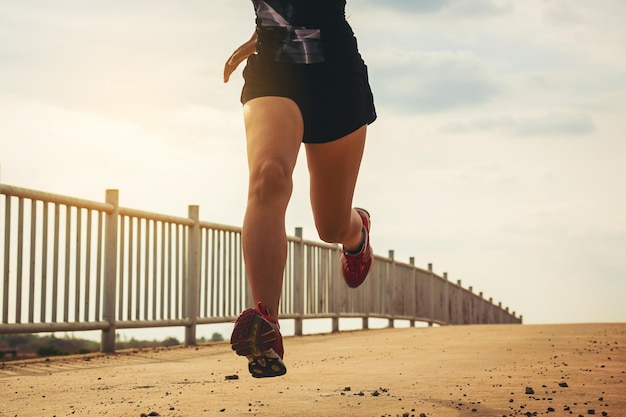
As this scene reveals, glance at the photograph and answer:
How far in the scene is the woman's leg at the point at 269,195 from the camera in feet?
11.0

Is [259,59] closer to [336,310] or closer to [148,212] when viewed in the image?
[148,212]

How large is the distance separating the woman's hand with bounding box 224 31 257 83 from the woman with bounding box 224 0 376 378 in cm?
37

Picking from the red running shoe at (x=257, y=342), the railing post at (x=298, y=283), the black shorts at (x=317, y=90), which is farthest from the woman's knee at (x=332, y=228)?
the railing post at (x=298, y=283)

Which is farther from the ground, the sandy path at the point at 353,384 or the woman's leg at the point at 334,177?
the woman's leg at the point at 334,177

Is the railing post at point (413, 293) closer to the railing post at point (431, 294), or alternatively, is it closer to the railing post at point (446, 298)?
the railing post at point (431, 294)

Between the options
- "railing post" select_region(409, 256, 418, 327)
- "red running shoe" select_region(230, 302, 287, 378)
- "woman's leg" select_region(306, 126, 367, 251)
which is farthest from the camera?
"railing post" select_region(409, 256, 418, 327)

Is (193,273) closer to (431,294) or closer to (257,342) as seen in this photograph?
(257,342)

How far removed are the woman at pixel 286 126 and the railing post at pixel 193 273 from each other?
7.50 m

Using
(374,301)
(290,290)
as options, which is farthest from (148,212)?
(374,301)

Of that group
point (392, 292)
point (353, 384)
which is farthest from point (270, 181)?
point (392, 292)

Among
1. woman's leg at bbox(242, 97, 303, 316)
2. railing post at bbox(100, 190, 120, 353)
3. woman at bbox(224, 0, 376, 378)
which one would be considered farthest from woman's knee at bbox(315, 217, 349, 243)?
railing post at bbox(100, 190, 120, 353)

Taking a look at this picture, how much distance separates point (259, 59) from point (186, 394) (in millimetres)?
1846

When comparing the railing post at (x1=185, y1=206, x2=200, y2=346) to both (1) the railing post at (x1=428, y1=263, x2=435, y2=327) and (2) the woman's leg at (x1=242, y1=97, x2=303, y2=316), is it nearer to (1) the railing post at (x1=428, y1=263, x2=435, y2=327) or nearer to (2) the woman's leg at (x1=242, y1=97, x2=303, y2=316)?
(2) the woman's leg at (x1=242, y1=97, x2=303, y2=316)

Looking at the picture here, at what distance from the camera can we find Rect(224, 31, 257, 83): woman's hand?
4043 millimetres
